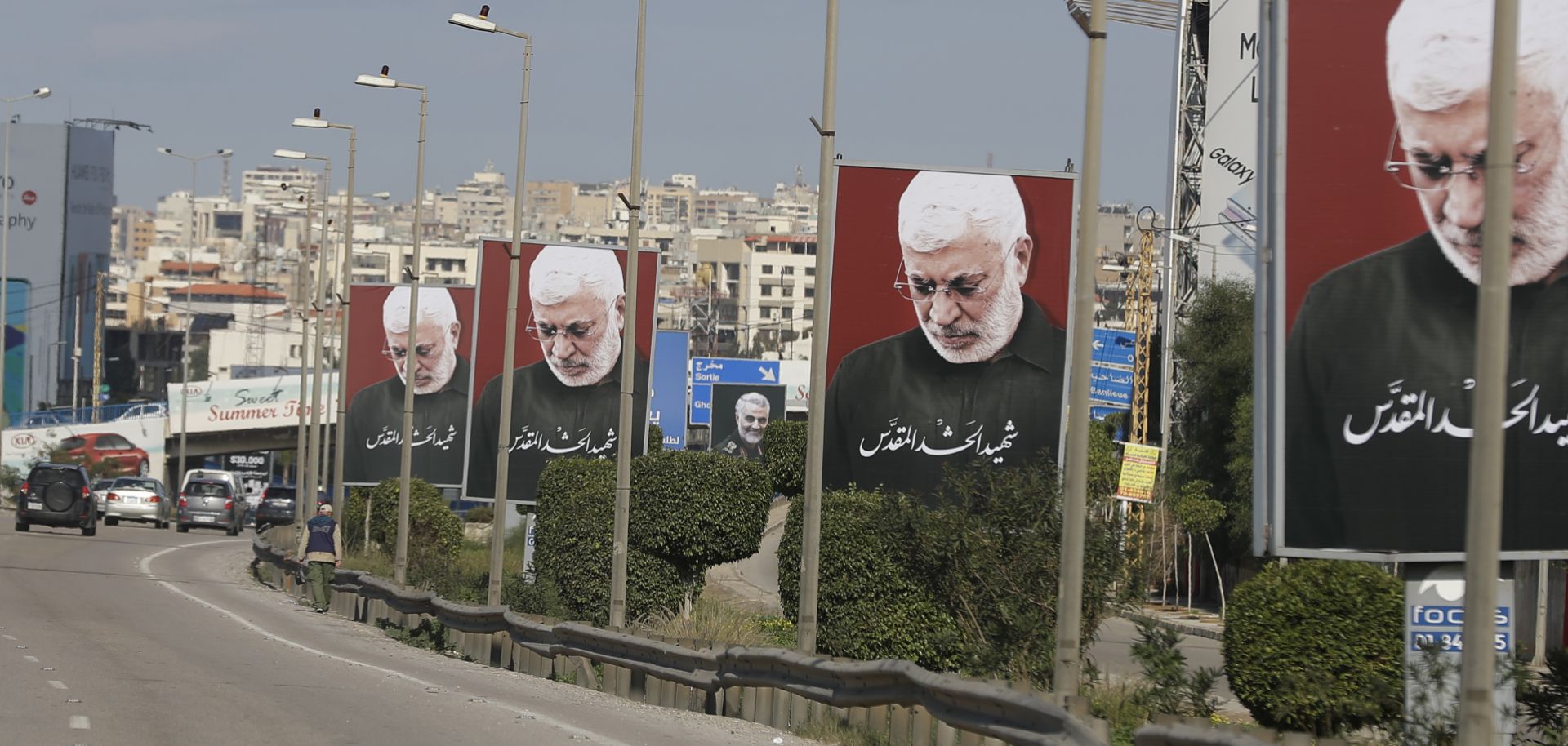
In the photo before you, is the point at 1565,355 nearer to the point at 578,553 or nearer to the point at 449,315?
the point at 578,553

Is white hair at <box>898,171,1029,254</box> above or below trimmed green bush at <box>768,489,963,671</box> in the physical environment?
above

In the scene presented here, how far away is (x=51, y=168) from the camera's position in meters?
137

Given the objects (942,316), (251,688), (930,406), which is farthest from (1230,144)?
(251,688)

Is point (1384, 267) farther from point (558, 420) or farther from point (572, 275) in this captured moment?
point (558, 420)

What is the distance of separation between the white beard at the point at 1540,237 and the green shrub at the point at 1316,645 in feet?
7.92

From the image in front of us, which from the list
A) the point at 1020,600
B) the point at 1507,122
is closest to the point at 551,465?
the point at 1020,600

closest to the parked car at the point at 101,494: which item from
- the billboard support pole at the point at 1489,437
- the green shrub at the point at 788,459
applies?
the green shrub at the point at 788,459

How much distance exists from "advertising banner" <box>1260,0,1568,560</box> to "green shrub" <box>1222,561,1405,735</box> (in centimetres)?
66

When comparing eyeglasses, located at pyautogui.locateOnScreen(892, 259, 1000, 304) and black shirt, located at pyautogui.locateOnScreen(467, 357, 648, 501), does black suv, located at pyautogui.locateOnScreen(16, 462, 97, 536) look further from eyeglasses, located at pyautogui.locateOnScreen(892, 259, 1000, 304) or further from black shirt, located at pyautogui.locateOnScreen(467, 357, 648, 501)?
eyeglasses, located at pyautogui.locateOnScreen(892, 259, 1000, 304)

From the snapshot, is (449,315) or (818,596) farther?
(449,315)

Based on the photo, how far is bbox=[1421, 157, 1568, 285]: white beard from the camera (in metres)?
14.0

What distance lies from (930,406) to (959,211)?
2423mm

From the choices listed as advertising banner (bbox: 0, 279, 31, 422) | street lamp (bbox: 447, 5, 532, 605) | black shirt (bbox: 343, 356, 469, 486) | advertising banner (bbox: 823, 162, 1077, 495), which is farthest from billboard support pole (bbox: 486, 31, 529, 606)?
advertising banner (bbox: 0, 279, 31, 422)

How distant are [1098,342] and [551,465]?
103ft
